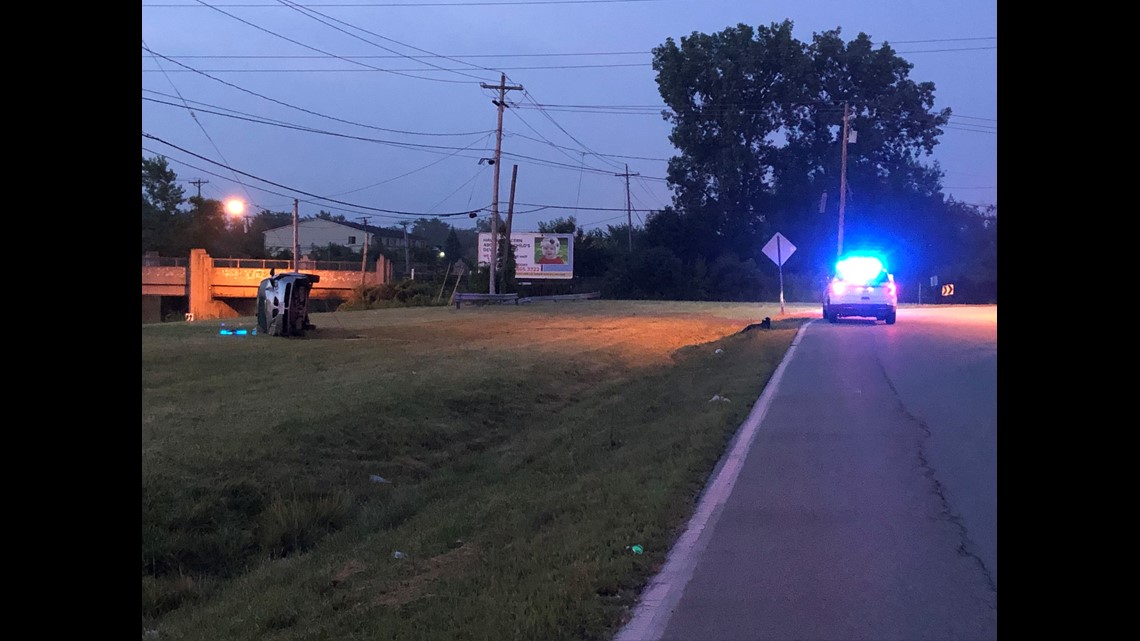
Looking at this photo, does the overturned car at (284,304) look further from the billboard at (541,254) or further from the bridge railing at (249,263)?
the billboard at (541,254)

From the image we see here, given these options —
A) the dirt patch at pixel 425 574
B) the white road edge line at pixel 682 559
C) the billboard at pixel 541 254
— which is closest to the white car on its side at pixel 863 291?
the white road edge line at pixel 682 559

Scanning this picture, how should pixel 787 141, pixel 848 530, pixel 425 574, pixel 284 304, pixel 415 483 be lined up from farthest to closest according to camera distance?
pixel 787 141 < pixel 284 304 < pixel 415 483 < pixel 425 574 < pixel 848 530

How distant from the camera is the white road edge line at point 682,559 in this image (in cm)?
525

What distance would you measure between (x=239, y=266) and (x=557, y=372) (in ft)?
129

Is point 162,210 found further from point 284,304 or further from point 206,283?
point 284,304

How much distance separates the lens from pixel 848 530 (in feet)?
23.0

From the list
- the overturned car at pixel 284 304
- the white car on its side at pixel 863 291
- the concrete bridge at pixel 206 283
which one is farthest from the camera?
the concrete bridge at pixel 206 283

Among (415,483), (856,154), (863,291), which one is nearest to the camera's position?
(415,483)

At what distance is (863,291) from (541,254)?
1713 inches

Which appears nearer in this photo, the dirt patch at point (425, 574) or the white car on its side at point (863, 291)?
the dirt patch at point (425, 574)

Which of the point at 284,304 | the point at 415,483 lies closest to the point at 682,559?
the point at 415,483

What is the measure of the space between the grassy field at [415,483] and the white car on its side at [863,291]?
5777 millimetres
